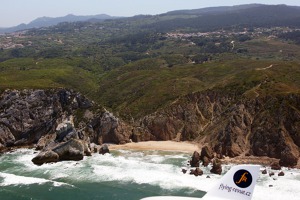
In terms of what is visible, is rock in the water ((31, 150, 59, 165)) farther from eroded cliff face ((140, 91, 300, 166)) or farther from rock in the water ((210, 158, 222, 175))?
rock in the water ((210, 158, 222, 175))

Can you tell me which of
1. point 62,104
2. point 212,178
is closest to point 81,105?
point 62,104

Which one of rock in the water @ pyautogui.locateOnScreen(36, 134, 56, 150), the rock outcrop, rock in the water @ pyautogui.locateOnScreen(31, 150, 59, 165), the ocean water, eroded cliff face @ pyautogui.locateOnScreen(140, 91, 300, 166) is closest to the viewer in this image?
the ocean water

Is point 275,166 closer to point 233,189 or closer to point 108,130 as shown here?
point 233,189

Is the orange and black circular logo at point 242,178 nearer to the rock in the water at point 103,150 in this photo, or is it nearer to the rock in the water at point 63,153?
the rock in the water at point 63,153

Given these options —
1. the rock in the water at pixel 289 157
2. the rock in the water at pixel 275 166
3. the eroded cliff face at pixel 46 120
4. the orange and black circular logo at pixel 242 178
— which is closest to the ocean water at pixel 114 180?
the rock in the water at pixel 275 166

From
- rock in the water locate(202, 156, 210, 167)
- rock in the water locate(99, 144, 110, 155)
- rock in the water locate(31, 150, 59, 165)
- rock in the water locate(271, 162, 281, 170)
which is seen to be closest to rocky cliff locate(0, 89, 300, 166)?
rock in the water locate(31, 150, 59, 165)

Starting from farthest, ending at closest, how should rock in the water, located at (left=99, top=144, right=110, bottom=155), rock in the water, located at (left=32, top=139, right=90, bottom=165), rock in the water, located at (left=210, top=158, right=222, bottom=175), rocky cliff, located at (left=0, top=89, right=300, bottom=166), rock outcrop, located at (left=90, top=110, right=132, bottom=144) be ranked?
rock outcrop, located at (left=90, top=110, right=132, bottom=144) < rock in the water, located at (left=99, top=144, right=110, bottom=155) < rocky cliff, located at (left=0, top=89, right=300, bottom=166) < rock in the water, located at (left=32, top=139, right=90, bottom=165) < rock in the water, located at (left=210, top=158, right=222, bottom=175)
